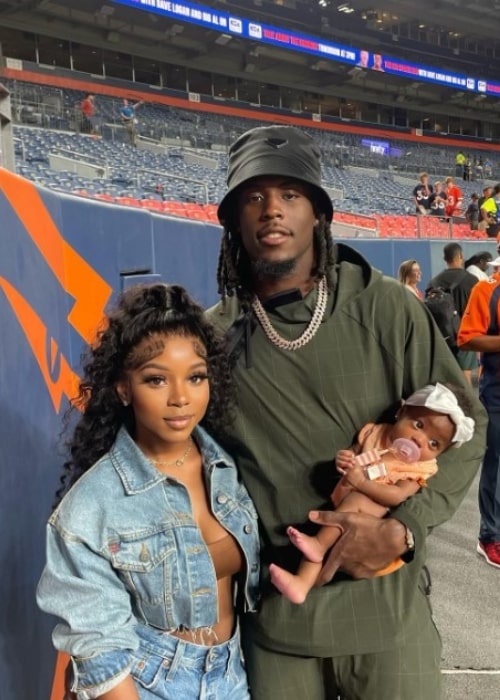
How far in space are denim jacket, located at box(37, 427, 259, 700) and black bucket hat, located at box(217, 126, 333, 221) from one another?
63cm

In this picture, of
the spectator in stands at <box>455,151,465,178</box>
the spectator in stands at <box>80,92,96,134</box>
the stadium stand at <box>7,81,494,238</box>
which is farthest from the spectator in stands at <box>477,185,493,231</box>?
the spectator in stands at <box>455,151,465,178</box>

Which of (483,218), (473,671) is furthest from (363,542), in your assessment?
(483,218)

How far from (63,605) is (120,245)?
8.02ft

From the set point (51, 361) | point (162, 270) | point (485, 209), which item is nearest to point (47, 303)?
point (51, 361)

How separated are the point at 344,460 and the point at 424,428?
0.65ft

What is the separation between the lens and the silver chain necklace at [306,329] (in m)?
1.49

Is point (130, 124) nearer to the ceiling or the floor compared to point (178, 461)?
nearer to the ceiling

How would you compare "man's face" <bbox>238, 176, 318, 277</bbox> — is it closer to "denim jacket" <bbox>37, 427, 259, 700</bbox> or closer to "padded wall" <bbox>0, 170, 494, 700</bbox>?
"denim jacket" <bbox>37, 427, 259, 700</bbox>

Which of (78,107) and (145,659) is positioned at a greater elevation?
(78,107)

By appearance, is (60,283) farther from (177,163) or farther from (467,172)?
(467,172)

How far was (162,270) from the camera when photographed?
176 inches

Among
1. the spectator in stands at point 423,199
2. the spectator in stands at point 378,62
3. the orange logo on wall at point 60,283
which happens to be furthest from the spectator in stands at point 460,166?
the orange logo on wall at point 60,283

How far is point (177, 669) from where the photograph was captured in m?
1.31

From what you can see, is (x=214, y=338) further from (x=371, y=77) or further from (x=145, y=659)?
(x=371, y=77)
